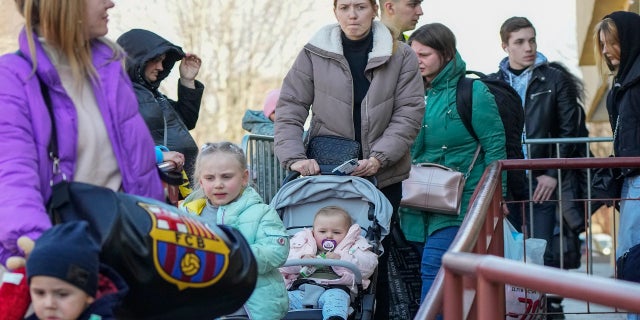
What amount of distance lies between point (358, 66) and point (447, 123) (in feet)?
3.29

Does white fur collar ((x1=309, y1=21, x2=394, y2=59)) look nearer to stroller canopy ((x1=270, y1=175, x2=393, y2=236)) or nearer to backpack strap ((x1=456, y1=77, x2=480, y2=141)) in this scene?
stroller canopy ((x1=270, y1=175, x2=393, y2=236))

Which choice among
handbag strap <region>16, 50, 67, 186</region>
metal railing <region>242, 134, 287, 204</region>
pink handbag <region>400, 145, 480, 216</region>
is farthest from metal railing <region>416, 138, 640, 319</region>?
metal railing <region>242, 134, 287, 204</region>

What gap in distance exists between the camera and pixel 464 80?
8.46m

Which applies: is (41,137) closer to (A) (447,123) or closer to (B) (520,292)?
(B) (520,292)

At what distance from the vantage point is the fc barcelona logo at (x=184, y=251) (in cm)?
384

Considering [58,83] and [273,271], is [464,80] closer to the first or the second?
[273,271]

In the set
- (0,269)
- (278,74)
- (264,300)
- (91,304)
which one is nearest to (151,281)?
(91,304)

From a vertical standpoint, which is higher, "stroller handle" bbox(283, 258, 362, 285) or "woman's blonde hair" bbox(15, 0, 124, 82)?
"woman's blonde hair" bbox(15, 0, 124, 82)

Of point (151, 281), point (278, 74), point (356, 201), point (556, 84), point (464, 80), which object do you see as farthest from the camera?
point (278, 74)

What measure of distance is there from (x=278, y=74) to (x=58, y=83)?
28.2m

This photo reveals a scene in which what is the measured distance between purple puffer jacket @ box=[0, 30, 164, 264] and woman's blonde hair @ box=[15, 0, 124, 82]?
1.8 inches

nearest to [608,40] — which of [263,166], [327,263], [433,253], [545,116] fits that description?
[433,253]

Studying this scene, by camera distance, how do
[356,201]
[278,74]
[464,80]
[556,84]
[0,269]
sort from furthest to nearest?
[278,74], [556,84], [464,80], [356,201], [0,269]

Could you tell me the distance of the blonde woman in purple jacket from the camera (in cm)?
405
